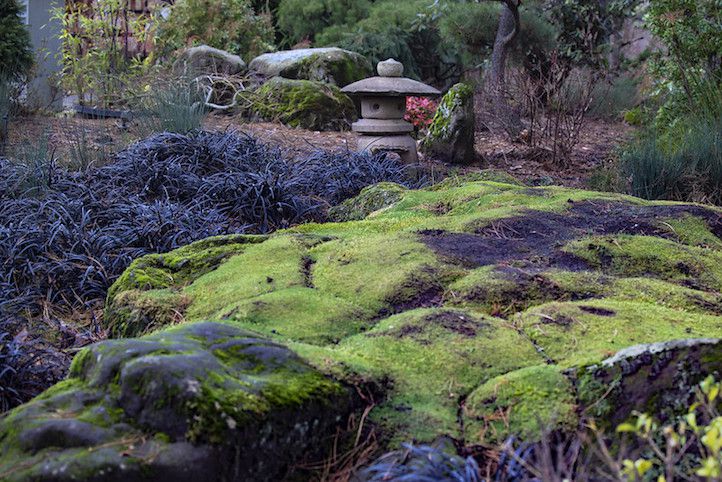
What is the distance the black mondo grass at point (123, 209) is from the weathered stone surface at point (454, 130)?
133cm

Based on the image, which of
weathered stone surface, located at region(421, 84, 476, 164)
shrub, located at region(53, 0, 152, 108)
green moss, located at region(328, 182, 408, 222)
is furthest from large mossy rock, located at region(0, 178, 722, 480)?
shrub, located at region(53, 0, 152, 108)

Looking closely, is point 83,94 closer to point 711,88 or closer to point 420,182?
point 420,182

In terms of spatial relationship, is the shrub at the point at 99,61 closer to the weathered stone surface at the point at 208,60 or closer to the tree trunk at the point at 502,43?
the weathered stone surface at the point at 208,60

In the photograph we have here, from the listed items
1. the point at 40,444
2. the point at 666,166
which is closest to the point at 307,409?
the point at 40,444

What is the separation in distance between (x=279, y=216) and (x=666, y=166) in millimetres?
3091

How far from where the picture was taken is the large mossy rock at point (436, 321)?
6.45ft

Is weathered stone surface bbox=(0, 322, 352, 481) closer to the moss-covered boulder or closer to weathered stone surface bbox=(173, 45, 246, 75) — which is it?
the moss-covered boulder

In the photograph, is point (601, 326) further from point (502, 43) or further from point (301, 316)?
point (502, 43)

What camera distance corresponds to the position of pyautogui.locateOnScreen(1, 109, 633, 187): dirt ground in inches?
305

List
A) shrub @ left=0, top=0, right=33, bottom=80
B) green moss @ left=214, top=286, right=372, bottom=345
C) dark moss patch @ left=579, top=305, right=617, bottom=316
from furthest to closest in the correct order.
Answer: shrub @ left=0, top=0, right=33, bottom=80, dark moss patch @ left=579, top=305, right=617, bottom=316, green moss @ left=214, top=286, right=372, bottom=345

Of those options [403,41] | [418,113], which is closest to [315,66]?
[418,113]

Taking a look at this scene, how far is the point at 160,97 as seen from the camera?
7676 millimetres

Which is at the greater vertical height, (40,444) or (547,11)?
(547,11)

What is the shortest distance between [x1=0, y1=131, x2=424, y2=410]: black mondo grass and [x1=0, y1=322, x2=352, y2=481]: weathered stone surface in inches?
48.6
